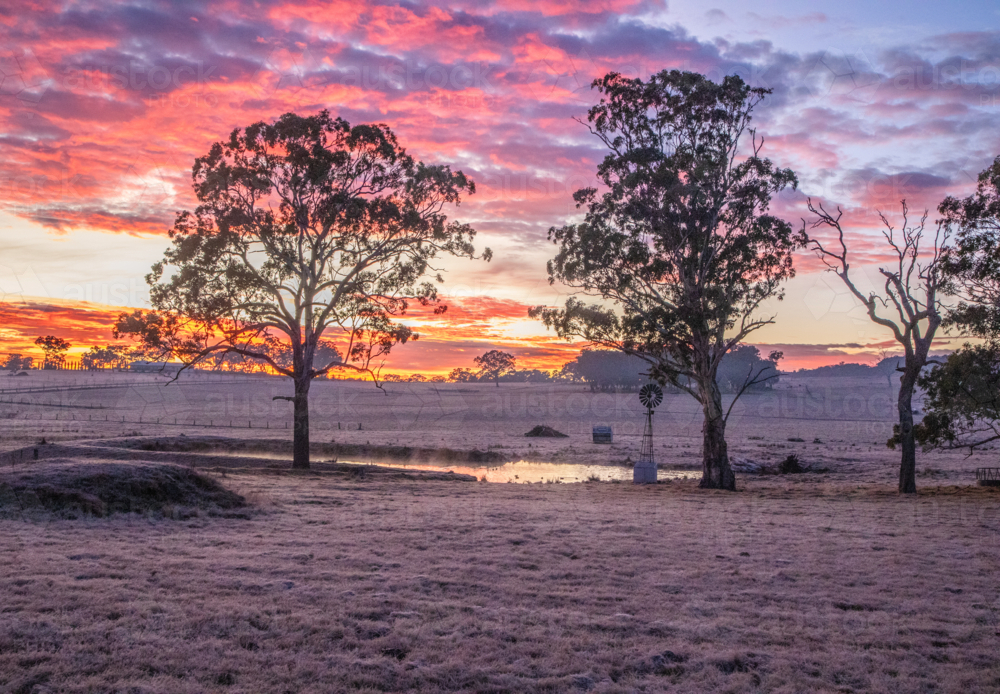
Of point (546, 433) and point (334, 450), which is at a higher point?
point (334, 450)

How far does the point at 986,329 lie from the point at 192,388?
341ft

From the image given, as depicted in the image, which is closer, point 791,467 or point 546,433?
point 791,467

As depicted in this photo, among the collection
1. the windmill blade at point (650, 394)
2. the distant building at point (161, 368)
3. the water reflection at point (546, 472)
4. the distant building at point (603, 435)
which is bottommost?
the water reflection at point (546, 472)

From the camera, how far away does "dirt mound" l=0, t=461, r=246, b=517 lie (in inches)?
545

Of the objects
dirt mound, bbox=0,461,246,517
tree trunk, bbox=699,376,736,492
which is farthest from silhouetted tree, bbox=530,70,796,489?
dirt mound, bbox=0,461,246,517

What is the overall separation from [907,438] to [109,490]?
2536cm

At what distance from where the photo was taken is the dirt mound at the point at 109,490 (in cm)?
1384

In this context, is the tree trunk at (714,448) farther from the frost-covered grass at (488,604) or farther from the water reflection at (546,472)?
the frost-covered grass at (488,604)

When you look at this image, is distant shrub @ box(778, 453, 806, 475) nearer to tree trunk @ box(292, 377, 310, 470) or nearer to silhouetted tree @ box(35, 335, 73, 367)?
tree trunk @ box(292, 377, 310, 470)

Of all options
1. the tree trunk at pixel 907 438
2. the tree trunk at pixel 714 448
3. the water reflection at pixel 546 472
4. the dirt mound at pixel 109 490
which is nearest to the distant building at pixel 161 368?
the water reflection at pixel 546 472

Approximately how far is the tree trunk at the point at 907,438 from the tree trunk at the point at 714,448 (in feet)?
19.2

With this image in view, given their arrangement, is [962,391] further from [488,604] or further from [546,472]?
[488,604]

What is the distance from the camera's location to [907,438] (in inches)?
958

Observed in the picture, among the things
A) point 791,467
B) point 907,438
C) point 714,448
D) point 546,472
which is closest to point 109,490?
point 714,448
